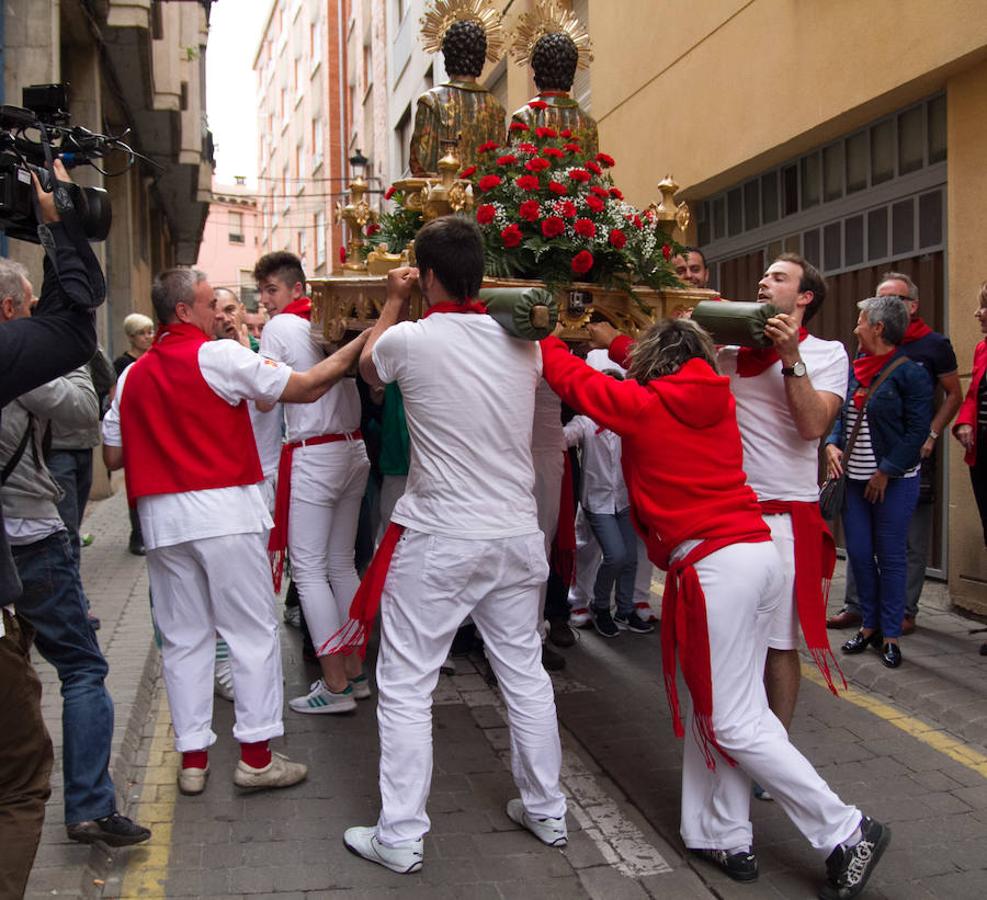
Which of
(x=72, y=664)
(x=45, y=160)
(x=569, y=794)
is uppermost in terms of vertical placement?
(x=45, y=160)

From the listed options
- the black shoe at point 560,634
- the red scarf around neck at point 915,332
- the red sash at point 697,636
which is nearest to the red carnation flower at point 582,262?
the red sash at point 697,636

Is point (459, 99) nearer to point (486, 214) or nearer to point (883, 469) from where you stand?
point (486, 214)

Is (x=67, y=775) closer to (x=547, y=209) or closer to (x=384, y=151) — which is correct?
(x=547, y=209)

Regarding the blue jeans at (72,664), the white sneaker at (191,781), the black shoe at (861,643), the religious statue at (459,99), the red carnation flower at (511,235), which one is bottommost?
the white sneaker at (191,781)

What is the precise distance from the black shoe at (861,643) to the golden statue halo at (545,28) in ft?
12.3

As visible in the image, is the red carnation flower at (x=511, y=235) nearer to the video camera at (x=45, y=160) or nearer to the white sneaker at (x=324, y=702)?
the video camera at (x=45, y=160)

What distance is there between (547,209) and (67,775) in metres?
3.01

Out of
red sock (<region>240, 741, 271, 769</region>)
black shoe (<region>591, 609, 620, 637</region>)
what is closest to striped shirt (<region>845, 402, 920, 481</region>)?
black shoe (<region>591, 609, 620, 637</region>)

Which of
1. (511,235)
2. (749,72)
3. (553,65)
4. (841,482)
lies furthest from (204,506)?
(749,72)

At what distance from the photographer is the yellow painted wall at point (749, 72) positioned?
298 inches

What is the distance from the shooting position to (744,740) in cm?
362

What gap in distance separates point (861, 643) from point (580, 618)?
5.89 feet

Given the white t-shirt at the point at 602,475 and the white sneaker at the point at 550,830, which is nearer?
the white sneaker at the point at 550,830

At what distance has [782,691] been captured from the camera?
424cm
